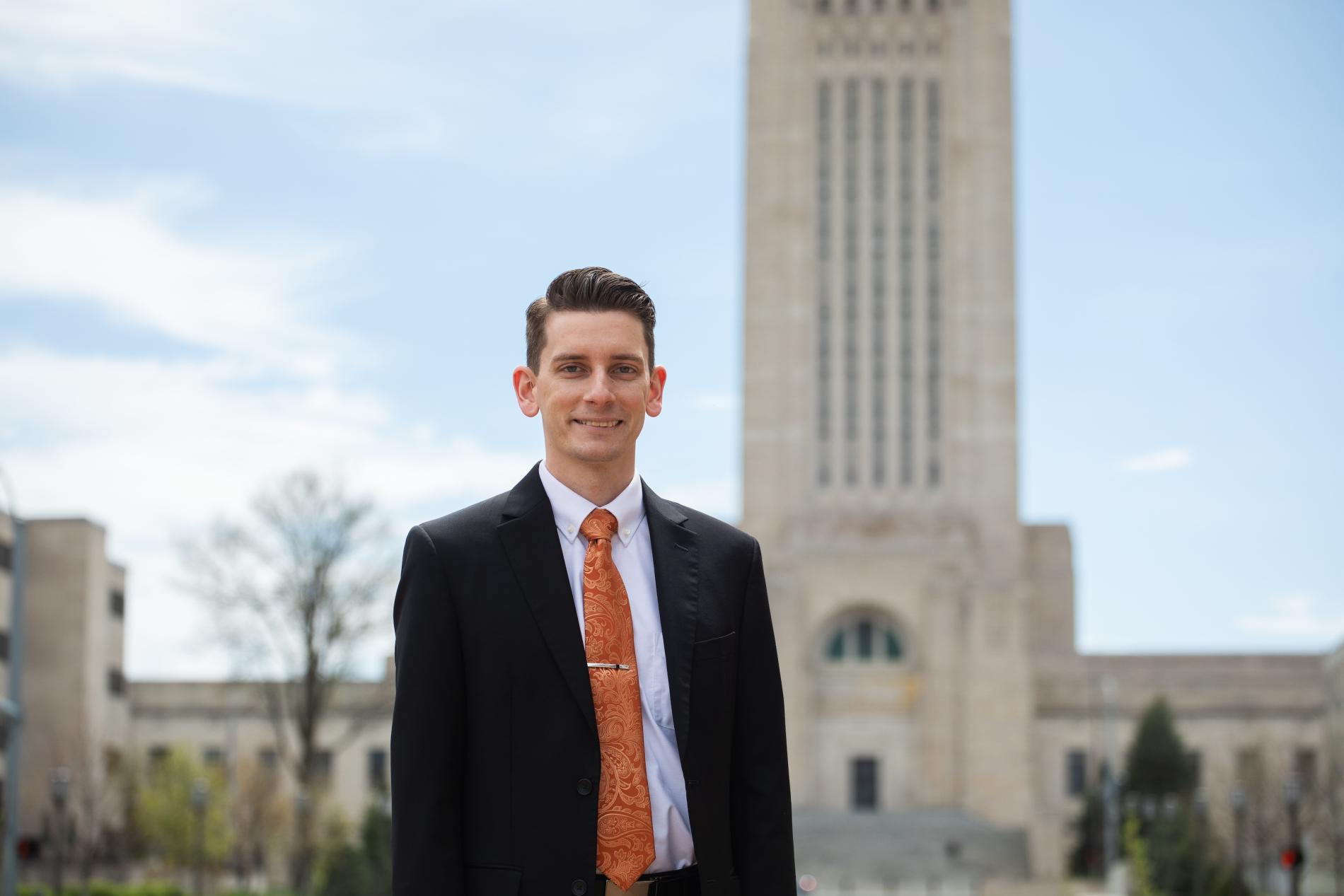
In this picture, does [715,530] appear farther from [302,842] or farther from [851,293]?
[851,293]

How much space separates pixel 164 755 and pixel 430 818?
59.3 m

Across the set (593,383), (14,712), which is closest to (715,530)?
(593,383)

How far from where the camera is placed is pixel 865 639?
63.0 metres

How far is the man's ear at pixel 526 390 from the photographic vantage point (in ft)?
14.3

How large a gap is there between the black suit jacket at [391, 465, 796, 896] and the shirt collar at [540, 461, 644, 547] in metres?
0.04

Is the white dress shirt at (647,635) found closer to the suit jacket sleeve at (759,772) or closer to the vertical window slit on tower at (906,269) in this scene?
the suit jacket sleeve at (759,772)

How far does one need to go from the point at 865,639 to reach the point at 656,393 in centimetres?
5948

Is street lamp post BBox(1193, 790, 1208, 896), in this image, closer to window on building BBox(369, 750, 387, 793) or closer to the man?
the man

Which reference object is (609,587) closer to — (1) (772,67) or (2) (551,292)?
(2) (551,292)

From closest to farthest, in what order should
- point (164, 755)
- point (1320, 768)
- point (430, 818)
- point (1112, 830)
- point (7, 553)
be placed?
point (430, 818) → point (1112, 830) → point (7, 553) → point (164, 755) → point (1320, 768)

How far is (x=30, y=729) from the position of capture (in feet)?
184

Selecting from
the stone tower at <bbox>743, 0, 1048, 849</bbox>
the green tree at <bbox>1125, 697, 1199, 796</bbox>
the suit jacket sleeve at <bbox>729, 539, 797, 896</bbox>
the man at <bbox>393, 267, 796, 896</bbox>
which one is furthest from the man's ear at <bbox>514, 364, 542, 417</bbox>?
the green tree at <bbox>1125, 697, 1199, 796</bbox>

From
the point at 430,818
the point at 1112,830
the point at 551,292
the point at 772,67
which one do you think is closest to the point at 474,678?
the point at 430,818

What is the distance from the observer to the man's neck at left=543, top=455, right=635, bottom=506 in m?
4.21
